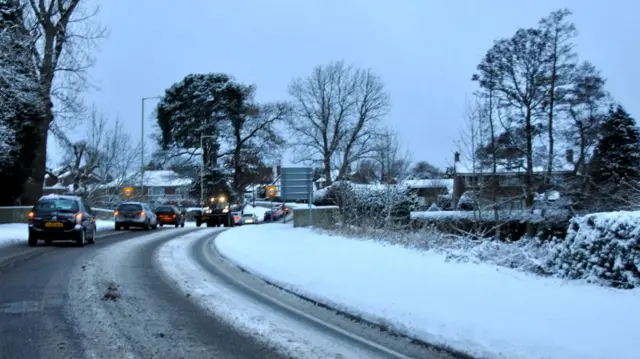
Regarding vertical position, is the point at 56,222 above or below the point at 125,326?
above

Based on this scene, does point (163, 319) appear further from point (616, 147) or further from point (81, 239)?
point (616, 147)

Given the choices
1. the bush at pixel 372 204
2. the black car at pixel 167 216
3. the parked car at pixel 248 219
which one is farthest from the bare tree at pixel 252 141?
the bush at pixel 372 204

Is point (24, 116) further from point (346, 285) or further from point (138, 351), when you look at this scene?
point (138, 351)

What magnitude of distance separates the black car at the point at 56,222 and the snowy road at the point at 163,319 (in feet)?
18.3

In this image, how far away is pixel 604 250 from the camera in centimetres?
917

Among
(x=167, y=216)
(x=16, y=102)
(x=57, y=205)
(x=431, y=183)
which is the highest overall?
(x=16, y=102)

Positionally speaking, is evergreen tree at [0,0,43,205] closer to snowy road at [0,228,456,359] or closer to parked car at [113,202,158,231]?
parked car at [113,202,158,231]

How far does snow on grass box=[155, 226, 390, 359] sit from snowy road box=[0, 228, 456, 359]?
0.01 metres

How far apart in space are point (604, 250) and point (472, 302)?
2.35 metres

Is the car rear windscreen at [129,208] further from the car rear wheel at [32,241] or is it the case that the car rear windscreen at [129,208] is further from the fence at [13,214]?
the car rear wheel at [32,241]

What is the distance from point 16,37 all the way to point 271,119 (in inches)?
1708

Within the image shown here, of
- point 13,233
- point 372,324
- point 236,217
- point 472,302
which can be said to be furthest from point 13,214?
point 472,302

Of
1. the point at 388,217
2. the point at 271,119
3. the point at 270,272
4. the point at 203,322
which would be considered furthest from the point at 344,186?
the point at 271,119

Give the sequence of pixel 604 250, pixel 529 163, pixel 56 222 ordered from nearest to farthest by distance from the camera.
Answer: pixel 604 250, pixel 56 222, pixel 529 163
